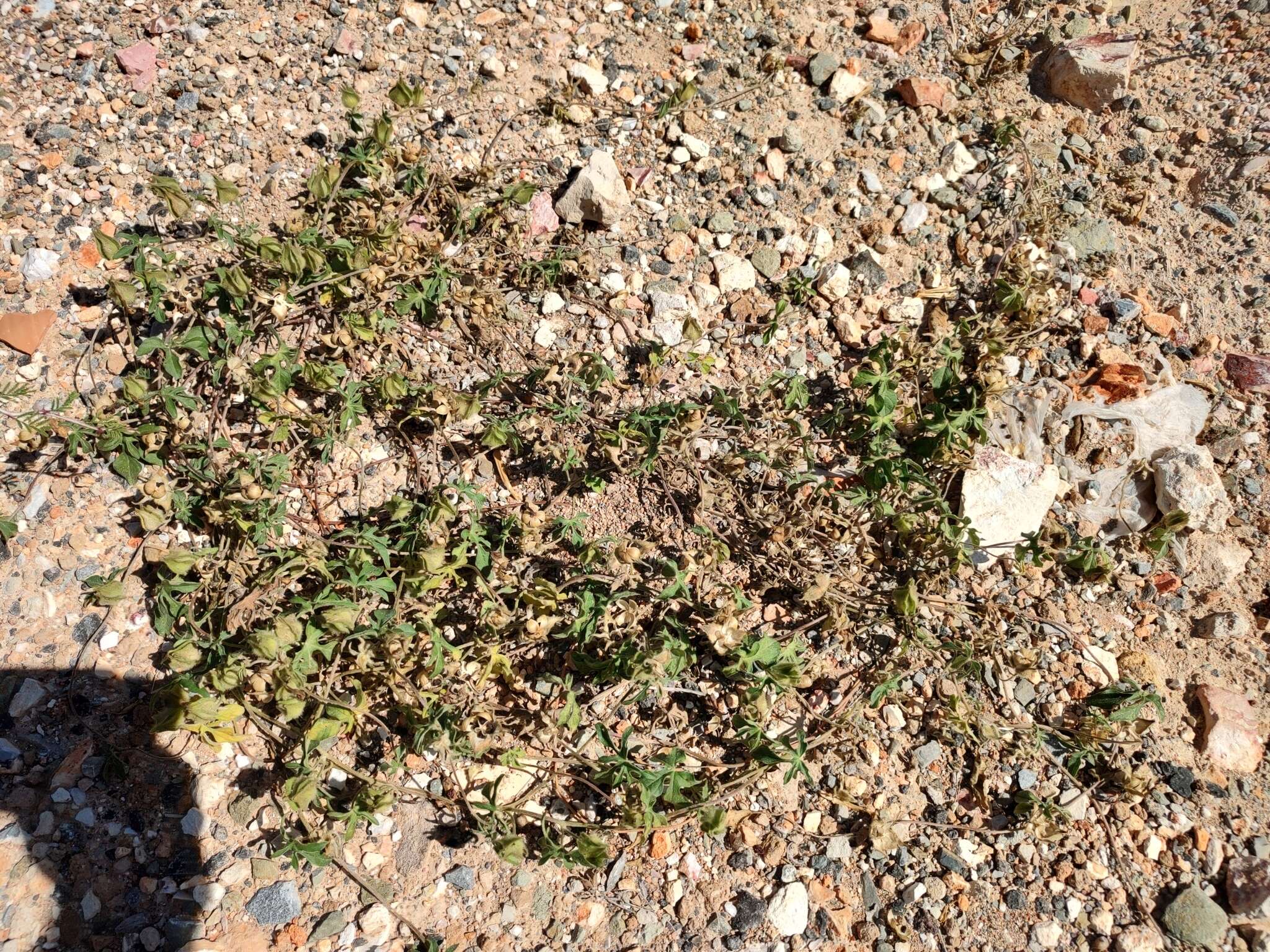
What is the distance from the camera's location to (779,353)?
11.4 feet

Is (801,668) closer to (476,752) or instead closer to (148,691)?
(476,752)

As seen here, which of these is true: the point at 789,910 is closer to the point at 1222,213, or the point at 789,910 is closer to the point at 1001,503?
the point at 1001,503

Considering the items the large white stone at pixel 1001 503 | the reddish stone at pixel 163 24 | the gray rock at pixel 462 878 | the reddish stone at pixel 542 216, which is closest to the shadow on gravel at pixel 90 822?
the gray rock at pixel 462 878

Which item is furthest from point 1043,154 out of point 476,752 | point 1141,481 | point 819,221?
point 476,752

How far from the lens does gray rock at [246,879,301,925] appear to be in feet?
8.68

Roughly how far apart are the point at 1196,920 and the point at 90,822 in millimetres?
3349

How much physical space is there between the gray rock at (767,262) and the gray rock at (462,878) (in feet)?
7.92

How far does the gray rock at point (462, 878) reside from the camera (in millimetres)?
2730

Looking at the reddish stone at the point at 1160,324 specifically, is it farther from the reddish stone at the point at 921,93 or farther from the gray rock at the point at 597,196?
the gray rock at the point at 597,196

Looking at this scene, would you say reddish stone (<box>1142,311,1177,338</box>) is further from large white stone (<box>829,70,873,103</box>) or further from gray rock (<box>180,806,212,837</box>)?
gray rock (<box>180,806,212,837</box>)

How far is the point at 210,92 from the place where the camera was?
143 inches

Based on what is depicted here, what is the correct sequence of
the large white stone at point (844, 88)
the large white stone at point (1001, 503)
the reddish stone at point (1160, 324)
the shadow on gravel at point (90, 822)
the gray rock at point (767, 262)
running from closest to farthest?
the shadow on gravel at point (90, 822)
the large white stone at point (1001, 503)
the reddish stone at point (1160, 324)
the gray rock at point (767, 262)
the large white stone at point (844, 88)

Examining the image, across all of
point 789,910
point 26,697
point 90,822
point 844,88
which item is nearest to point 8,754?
point 26,697

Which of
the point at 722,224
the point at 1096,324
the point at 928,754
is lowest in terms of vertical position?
the point at 928,754
